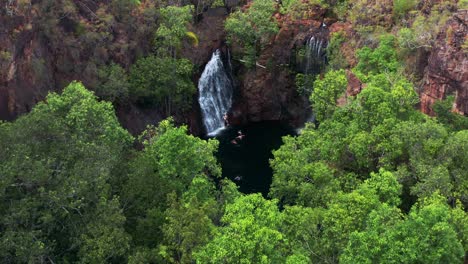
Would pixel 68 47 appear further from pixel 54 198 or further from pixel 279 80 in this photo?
pixel 279 80

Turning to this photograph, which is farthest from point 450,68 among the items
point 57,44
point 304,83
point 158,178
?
point 57,44

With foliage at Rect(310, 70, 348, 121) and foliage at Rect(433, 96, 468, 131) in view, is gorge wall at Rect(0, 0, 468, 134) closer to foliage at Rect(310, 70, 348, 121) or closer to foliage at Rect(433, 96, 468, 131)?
foliage at Rect(433, 96, 468, 131)

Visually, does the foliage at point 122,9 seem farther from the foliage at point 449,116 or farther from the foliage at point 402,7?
the foliage at point 449,116

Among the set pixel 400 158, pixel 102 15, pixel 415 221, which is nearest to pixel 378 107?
pixel 400 158

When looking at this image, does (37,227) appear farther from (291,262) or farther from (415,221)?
(415,221)

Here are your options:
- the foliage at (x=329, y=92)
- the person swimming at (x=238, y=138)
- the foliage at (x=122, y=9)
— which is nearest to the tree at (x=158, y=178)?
the foliage at (x=329, y=92)
